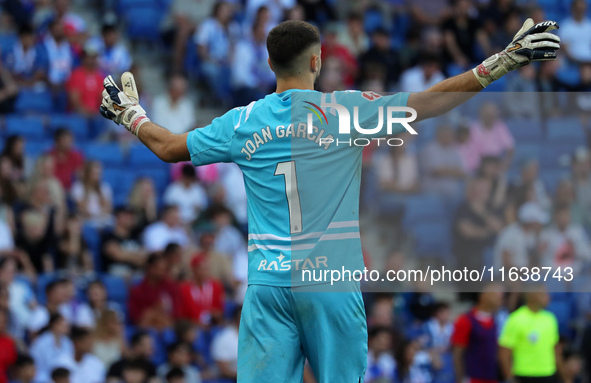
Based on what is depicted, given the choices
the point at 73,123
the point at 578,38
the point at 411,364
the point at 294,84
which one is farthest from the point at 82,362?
the point at 578,38

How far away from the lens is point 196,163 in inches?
175

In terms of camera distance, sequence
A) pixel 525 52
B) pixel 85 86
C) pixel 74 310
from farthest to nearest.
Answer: pixel 85 86
pixel 74 310
pixel 525 52

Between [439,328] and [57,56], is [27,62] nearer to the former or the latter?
[57,56]

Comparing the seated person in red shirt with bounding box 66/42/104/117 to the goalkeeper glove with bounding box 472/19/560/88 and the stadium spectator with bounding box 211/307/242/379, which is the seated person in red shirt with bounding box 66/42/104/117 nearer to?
the stadium spectator with bounding box 211/307/242/379

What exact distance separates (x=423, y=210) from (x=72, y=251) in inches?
168

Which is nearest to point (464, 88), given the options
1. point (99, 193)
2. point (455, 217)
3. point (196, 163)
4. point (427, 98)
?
point (427, 98)

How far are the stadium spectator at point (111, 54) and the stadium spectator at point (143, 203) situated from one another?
224 cm

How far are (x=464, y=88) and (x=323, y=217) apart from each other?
876 millimetres

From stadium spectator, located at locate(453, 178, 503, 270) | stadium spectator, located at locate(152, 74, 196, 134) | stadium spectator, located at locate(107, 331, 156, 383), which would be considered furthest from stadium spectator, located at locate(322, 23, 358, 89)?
stadium spectator, located at locate(107, 331, 156, 383)

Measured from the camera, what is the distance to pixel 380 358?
33.1 feet

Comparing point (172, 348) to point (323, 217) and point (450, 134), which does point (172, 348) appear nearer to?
point (450, 134)

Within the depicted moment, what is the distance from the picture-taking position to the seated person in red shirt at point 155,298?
34.6 ft

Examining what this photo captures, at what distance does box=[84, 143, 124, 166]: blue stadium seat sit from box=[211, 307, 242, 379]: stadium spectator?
3362 millimetres

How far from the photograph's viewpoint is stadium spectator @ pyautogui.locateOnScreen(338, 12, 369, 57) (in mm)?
14695
